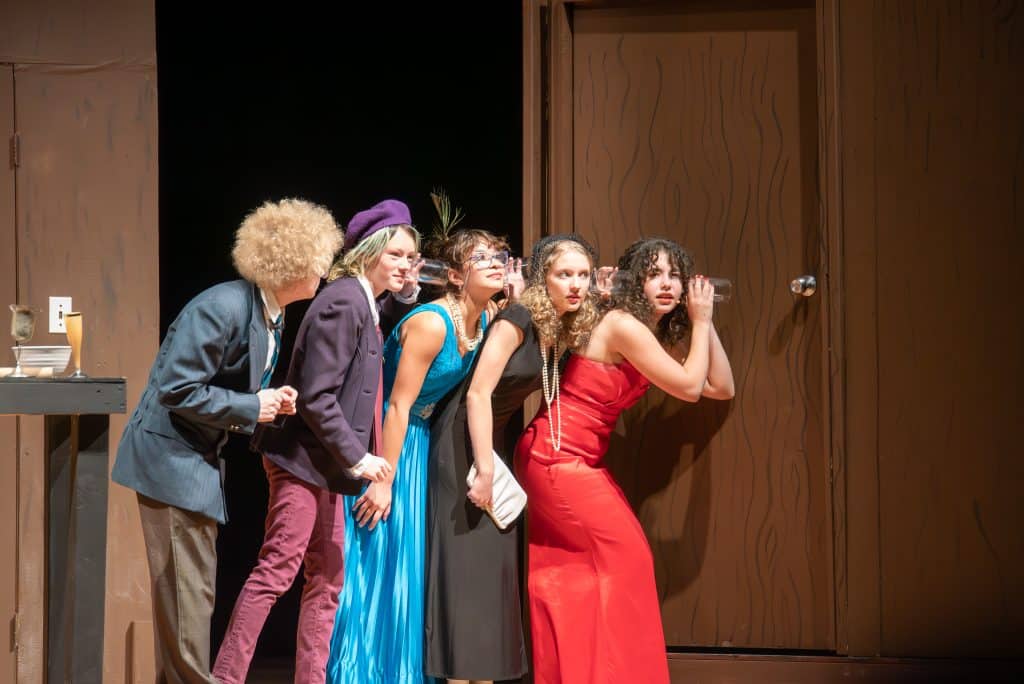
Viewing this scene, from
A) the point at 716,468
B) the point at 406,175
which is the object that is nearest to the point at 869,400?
the point at 716,468

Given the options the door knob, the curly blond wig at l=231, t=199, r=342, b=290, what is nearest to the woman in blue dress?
the curly blond wig at l=231, t=199, r=342, b=290

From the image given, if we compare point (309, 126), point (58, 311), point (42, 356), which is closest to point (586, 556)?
point (42, 356)

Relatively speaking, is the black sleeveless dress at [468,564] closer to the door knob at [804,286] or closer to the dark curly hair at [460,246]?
the dark curly hair at [460,246]

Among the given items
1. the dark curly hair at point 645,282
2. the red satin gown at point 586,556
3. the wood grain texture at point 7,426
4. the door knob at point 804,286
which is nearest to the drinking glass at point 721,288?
the dark curly hair at point 645,282

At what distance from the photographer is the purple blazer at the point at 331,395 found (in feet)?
9.82

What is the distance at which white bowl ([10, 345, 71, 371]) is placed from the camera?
293 centimetres

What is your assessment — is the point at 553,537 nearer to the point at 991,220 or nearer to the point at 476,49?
the point at 991,220

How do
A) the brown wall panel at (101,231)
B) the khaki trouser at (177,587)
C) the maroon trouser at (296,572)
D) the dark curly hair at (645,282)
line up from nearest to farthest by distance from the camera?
the khaki trouser at (177,587) < the maroon trouser at (296,572) < the dark curly hair at (645,282) < the brown wall panel at (101,231)

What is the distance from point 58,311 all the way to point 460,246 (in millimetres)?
1450

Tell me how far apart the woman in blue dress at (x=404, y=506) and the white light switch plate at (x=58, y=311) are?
3.98ft

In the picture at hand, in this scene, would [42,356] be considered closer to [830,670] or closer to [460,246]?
[460,246]

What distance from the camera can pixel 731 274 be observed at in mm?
3795

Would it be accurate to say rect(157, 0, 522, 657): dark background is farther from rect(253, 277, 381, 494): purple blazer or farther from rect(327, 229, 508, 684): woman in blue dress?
rect(253, 277, 381, 494): purple blazer

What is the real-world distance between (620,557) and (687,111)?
162cm
